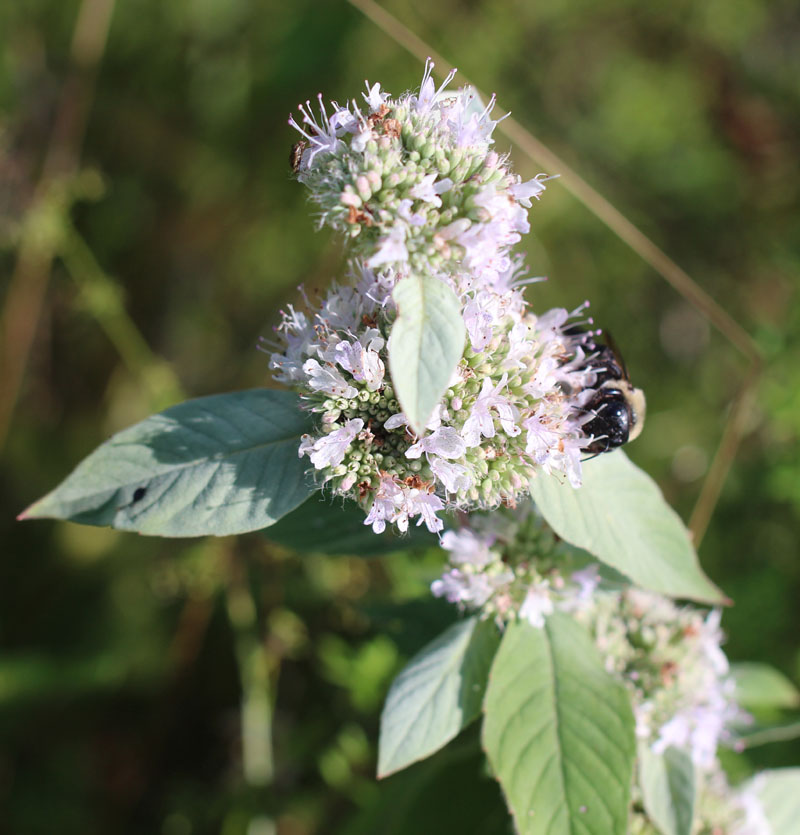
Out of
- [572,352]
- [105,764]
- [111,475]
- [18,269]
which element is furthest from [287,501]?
[18,269]

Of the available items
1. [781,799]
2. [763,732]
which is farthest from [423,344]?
[781,799]

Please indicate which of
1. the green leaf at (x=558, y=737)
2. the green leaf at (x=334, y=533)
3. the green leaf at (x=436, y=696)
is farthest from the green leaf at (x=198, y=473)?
the green leaf at (x=558, y=737)

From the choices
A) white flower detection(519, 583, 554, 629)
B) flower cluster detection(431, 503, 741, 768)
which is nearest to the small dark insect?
flower cluster detection(431, 503, 741, 768)

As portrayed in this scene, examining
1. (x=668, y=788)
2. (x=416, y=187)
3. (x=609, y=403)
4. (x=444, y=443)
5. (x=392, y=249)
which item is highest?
(x=416, y=187)

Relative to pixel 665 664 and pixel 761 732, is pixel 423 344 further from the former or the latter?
pixel 761 732

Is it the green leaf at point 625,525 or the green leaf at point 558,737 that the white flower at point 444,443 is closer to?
the green leaf at point 625,525

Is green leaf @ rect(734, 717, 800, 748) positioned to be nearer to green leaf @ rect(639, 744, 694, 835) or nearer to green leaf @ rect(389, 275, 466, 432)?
green leaf @ rect(639, 744, 694, 835)

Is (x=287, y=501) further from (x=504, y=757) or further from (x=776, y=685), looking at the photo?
(x=776, y=685)
